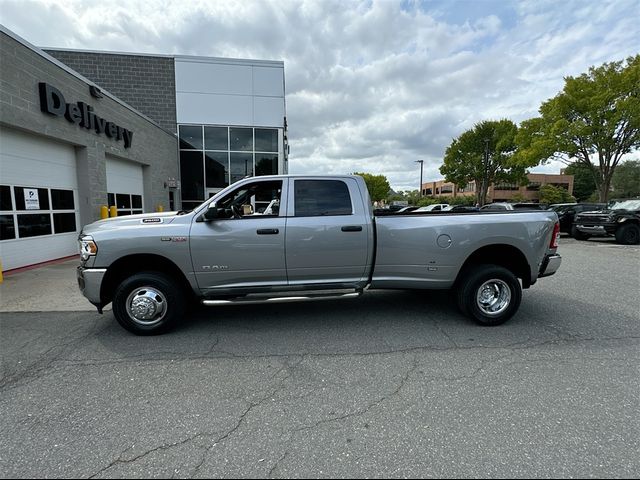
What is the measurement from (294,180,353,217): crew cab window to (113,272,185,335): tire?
6.14 ft

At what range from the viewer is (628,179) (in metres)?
66.7

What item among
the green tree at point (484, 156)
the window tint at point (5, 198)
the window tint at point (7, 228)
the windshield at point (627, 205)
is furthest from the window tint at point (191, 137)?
the green tree at point (484, 156)

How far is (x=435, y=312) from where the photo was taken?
4.88 metres

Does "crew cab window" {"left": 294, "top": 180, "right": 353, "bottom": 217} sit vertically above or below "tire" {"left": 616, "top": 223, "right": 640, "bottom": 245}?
above

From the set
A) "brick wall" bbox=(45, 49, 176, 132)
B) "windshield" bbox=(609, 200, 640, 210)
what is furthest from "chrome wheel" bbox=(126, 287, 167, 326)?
"windshield" bbox=(609, 200, 640, 210)

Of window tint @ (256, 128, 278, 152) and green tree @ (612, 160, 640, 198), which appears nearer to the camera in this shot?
window tint @ (256, 128, 278, 152)

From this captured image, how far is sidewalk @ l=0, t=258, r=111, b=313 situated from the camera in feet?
17.2

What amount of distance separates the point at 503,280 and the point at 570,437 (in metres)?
2.29

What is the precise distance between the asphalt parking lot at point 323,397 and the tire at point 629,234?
11.5 meters

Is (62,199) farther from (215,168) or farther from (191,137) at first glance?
(191,137)

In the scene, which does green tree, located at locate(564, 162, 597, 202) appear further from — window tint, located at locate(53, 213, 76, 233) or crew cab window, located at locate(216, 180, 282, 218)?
window tint, located at locate(53, 213, 76, 233)

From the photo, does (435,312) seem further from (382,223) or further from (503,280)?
(382,223)

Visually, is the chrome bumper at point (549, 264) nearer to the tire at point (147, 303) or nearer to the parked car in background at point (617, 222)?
the tire at point (147, 303)

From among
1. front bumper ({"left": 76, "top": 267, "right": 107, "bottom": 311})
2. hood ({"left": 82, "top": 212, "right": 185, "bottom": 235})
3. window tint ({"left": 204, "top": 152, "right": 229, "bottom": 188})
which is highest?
window tint ({"left": 204, "top": 152, "right": 229, "bottom": 188})
